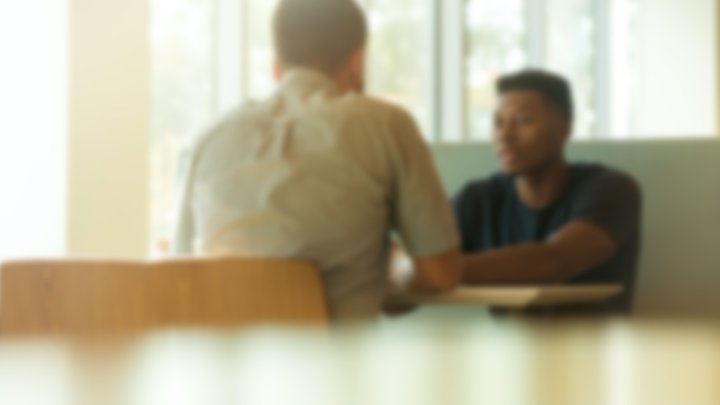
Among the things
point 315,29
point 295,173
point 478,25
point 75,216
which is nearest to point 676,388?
point 295,173

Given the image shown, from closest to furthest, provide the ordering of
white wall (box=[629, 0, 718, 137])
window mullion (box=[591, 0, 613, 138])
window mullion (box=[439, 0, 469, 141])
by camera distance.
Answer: window mullion (box=[439, 0, 469, 141])
white wall (box=[629, 0, 718, 137])
window mullion (box=[591, 0, 613, 138])

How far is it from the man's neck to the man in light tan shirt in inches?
25.7

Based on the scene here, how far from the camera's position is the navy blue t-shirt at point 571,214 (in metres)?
2.61

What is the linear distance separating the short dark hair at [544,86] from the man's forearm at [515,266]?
52cm

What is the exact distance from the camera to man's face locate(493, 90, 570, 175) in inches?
111

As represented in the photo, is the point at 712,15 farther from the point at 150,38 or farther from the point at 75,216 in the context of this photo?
the point at 75,216

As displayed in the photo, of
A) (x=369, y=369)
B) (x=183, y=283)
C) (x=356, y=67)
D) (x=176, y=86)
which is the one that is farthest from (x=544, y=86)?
(x=369, y=369)

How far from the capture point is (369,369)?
0.13 m

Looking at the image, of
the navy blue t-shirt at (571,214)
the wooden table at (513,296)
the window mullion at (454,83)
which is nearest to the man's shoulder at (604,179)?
the navy blue t-shirt at (571,214)

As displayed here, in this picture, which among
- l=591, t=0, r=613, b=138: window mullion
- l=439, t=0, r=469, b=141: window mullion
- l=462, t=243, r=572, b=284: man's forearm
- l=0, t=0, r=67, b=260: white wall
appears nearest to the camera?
l=462, t=243, r=572, b=284: man's forearm

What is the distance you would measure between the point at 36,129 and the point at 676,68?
439 centimetres

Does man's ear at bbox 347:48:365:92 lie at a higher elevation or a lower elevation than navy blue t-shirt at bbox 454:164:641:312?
higher

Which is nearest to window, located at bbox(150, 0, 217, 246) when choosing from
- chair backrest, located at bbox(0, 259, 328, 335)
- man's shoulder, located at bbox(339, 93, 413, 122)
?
man's shoulder, located at bbox(339, 93, 413, 122)

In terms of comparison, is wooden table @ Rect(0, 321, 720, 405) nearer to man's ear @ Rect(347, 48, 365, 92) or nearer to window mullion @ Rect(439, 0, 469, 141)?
man's ear @ Rect(347, 48, 365, 92)
